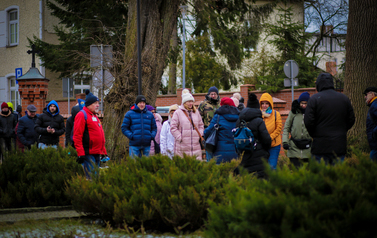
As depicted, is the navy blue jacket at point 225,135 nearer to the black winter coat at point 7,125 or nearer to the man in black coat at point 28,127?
the man in black coat at point 28,127

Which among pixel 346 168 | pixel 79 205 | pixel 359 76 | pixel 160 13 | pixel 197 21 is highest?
pixel 197 21

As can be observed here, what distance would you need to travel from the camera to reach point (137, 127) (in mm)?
8961

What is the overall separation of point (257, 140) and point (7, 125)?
9144 mm

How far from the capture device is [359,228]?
8.38 feet

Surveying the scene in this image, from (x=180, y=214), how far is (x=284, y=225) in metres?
2.10

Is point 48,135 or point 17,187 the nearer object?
point 17,187

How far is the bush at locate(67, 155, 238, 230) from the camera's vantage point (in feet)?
14.8

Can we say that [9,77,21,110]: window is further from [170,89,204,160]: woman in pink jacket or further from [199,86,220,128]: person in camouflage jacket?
[170,89,204,160]: woman in pink jacket

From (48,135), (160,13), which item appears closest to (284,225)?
(48,135)

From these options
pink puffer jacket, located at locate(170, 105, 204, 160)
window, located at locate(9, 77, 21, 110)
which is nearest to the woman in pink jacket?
pink puffer jacket, located at locate(170, 105, 204, 160)

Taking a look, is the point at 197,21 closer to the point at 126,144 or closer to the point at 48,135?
the point at 126,144

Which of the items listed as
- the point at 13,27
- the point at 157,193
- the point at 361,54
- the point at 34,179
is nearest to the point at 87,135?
the point at 34,179

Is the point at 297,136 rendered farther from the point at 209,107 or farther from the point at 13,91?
the point at 13,91

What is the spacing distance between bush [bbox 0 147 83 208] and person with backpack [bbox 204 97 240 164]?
7.31ft
